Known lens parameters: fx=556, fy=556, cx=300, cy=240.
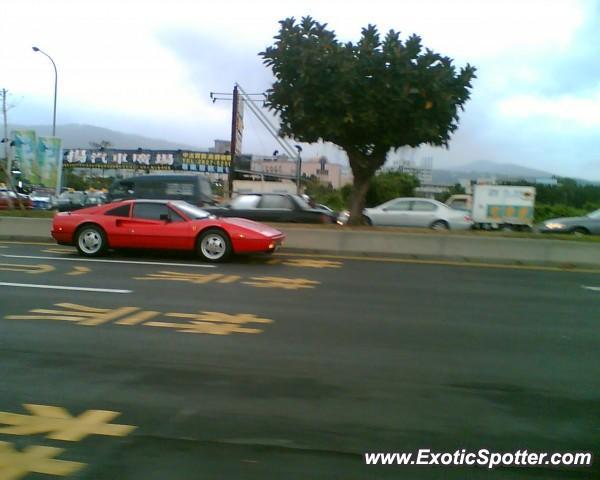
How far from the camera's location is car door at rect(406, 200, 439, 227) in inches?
753

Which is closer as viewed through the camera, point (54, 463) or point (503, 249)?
point (54, 463)

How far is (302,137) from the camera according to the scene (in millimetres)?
16406

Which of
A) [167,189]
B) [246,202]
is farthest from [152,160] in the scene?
[246,202]

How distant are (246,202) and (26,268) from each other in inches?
290

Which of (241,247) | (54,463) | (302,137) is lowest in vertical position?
(54,463)

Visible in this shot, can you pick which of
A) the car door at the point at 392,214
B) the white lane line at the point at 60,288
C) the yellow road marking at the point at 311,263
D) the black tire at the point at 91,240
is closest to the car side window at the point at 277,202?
the yellow road marking at the point at 311,263

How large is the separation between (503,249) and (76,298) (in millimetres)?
9485

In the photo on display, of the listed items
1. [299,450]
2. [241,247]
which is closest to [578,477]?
[299,450]

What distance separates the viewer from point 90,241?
11.6 metres

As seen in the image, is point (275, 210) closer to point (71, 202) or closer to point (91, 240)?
point (91, 240)

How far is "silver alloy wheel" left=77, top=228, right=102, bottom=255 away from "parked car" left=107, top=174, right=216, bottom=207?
15.8 ft

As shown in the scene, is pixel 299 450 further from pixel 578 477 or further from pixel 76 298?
pixel 76 298

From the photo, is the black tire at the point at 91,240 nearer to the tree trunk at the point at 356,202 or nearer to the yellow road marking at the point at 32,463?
the tree trunk at the point at 356,202

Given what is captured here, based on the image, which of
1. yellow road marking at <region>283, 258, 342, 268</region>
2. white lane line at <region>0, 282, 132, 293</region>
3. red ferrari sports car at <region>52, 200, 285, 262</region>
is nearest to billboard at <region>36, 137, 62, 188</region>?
red ferrari sports car at <region>52, 200, 285, 262</region>
